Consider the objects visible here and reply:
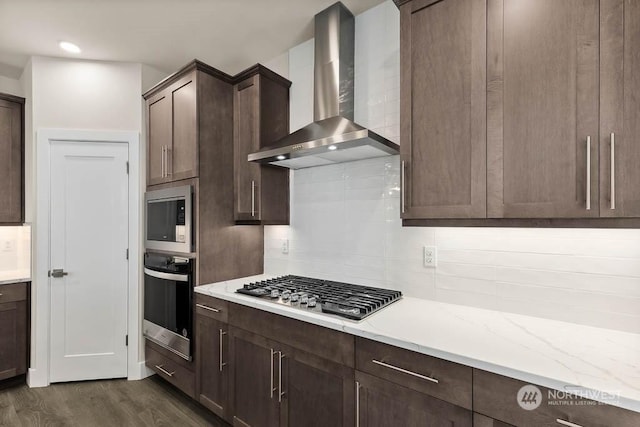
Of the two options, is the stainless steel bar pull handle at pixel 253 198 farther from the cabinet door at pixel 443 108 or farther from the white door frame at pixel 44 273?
the white door frame at pixel 44 273

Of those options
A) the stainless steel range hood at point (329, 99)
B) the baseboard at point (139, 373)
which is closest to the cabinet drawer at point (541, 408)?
the stainless steel range hood at point (329, 99)

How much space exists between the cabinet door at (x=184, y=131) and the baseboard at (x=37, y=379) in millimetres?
2007

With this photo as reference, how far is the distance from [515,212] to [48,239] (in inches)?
133

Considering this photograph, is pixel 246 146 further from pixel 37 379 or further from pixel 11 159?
pixel 37 379

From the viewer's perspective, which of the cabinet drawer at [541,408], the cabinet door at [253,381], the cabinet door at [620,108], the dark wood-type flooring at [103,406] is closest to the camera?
the cabinet drawer at [541,408]

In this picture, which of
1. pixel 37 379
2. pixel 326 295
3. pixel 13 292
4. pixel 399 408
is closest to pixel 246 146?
pixel 326 295

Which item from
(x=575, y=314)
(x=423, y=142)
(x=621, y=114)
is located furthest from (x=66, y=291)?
(x=621, y=114)

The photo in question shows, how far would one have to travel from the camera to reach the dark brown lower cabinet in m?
1.48

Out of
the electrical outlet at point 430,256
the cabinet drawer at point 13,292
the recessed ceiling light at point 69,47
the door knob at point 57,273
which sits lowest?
the cabinet drawer at point 13,292

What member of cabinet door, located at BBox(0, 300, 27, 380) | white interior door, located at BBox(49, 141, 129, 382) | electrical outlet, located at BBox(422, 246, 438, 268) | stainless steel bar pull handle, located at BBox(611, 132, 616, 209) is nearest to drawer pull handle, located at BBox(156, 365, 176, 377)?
white interior door, located at BBox(49, 141, 129, 382)

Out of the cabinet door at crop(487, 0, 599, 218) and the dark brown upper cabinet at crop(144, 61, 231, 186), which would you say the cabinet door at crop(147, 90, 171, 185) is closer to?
the dark brown upper cabinet at crop(144, 61, 231, 186)

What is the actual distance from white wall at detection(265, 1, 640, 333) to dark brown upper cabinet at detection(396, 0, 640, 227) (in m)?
0.31

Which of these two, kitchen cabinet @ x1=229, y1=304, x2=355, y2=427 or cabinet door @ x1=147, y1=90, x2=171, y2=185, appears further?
cabinet door @ x1=147, y1=90, x2=171, y2=185

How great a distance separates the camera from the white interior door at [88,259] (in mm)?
2705
